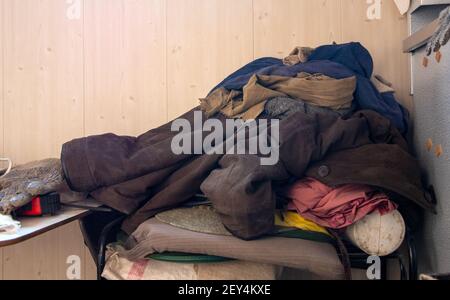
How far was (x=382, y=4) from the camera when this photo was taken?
4.32 ft

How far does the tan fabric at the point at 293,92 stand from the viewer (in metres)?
1.07

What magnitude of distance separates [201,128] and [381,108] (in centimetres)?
54

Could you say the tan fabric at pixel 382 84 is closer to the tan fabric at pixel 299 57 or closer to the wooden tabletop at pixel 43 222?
the tan fabric at pixel 299 57

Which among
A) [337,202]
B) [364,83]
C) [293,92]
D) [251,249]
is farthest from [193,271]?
[364,83]

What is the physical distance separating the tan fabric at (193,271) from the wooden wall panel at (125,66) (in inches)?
24.8

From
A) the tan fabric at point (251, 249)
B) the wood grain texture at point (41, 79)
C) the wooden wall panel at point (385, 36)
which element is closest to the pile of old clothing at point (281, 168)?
the tan fabric at point (251, 249)

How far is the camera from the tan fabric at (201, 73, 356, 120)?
107 cm

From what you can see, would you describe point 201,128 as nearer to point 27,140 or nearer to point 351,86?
point 351,86

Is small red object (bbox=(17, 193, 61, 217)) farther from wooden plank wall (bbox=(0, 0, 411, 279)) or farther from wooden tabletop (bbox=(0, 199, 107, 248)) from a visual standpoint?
wooden plank wall (bbox=(0, 0, 411, 279))

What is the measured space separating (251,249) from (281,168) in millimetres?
206

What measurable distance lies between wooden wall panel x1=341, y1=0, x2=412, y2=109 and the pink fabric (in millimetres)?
553

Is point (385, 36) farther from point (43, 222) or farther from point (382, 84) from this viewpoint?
point (43, 222)

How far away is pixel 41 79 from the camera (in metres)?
1.48
